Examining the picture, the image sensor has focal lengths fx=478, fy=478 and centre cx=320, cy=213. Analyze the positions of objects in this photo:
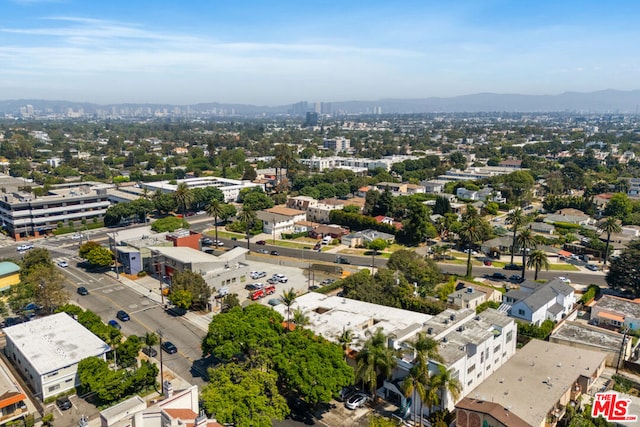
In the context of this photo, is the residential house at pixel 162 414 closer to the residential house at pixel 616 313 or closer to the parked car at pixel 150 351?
the parked car at pixel 150 351

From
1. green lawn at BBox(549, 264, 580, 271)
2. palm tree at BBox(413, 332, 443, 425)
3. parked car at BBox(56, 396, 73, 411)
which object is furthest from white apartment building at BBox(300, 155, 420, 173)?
parked car at BBox(56, 396, 73, 411)

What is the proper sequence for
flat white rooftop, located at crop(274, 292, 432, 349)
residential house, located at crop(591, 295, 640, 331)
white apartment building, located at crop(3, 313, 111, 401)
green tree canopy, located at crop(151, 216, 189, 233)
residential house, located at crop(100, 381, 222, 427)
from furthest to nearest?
green tree canopy, located at crop(151, 216, 189, 233)
residential house, located at crop(591, 295, 640, 331)
flat white rooftop, located at crop(274, 292, 432, 349)
white apartment building, located at crop(3, 313, 111, 401)
residential house, located at crop(100, 381, 222, 427)

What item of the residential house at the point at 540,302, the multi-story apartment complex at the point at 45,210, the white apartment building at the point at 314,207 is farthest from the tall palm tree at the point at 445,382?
the multi-story apartment complex at the point at 45,210

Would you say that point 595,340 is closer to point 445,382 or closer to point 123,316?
point 445,382

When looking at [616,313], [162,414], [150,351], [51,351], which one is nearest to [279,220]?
[150,351]

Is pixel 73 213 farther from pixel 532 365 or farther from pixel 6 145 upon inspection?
pixel 6 145

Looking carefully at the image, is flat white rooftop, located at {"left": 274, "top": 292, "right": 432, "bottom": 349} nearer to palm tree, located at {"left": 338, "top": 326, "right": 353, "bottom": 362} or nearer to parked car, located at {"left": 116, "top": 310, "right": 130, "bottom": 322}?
palm tree, located at {"left": 338, "top": 326, "right": 353, "bottom": 362}
